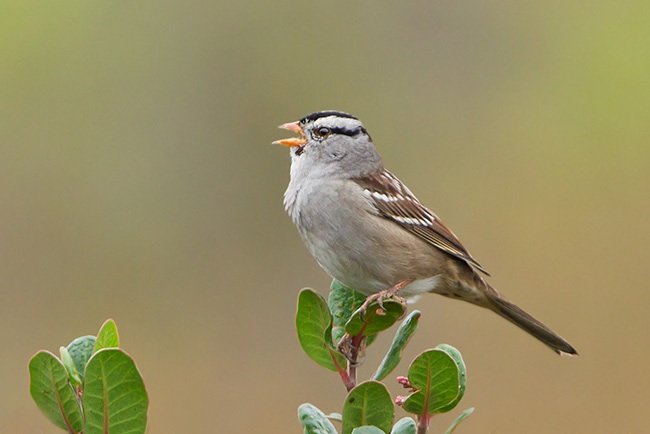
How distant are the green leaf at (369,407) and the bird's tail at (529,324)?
1950 mm

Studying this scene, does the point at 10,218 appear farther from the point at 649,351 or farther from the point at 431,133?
the point at 649,351

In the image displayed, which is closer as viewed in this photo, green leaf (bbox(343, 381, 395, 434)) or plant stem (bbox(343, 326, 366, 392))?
green leaf (bbox(343, 381, 395, 434))

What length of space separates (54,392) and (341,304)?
1116mm

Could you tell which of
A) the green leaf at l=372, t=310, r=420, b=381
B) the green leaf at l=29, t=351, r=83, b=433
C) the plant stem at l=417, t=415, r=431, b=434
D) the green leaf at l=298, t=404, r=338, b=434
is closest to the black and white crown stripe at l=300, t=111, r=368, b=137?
the green leaf at l=372, t=310, r=420, b=381

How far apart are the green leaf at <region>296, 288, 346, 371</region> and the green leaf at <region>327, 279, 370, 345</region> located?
0.14 m

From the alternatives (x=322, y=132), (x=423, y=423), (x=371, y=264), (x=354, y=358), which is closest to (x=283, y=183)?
(x=322, y=132)

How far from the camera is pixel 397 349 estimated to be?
86.7 inches

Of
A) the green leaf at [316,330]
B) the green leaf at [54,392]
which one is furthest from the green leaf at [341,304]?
the green leaf at [54,392]

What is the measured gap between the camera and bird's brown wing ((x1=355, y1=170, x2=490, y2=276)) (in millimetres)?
4066

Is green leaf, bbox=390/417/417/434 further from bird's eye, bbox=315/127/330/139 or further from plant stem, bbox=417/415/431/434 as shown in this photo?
bird's eye, bbox=315/127/330/139

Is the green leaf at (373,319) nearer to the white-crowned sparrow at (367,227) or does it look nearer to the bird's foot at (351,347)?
A: the bird's foot at (351,347)

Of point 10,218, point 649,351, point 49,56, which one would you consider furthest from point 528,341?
point 49,56

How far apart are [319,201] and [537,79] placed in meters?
4.98

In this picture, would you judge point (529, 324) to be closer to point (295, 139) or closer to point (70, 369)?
point (295, 139)
